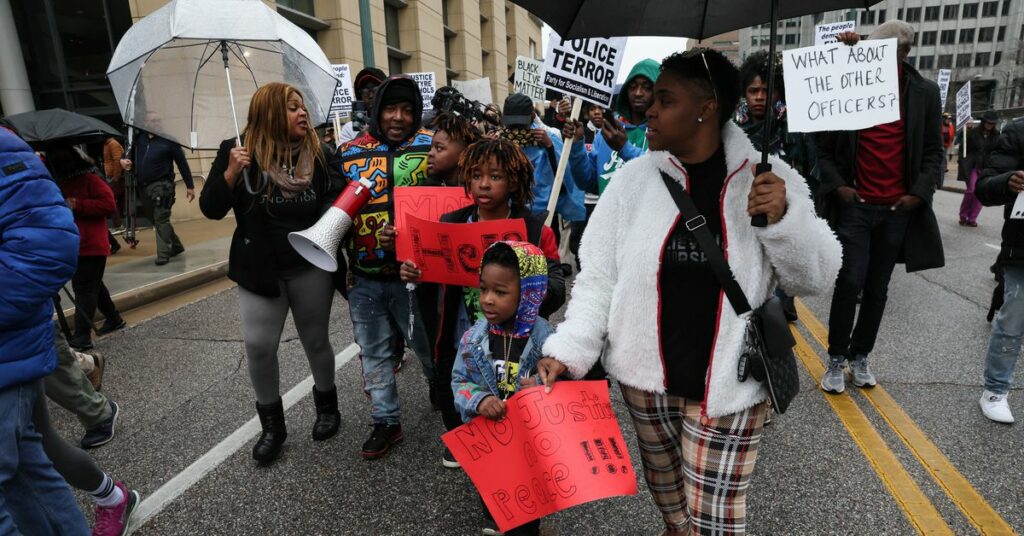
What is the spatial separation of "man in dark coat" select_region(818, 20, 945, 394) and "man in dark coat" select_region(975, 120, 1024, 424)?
0.33m

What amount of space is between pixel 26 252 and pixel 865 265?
4.27 metres

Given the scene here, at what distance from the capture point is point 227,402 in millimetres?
4039

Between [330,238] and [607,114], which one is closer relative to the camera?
[330,238]

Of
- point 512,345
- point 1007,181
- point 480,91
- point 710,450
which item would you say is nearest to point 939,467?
point 1007,181

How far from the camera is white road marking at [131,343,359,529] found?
9.30ft

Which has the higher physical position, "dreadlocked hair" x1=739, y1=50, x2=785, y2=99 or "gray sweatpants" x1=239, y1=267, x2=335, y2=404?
"dreadlocked hair" x1=739, y1=50, x2=785, y2=99

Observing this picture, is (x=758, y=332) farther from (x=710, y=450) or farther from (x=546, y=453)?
(x=546, y=453)

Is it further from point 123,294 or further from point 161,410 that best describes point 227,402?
point 123,294

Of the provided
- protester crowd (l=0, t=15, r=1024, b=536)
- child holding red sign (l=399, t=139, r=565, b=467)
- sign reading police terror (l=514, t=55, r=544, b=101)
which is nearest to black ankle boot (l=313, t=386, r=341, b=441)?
protester crowd (l=0, t=15, r=1024, b=536)

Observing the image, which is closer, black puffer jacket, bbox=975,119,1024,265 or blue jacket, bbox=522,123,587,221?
black puffer jacket, bbox=975,119,1024,265

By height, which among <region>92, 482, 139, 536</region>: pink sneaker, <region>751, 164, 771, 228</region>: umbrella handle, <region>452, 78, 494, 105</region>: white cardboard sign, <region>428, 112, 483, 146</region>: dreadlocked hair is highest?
<region>452, 78, 494, 105</region>: white cardboard sign

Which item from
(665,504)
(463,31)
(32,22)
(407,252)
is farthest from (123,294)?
(463,31)

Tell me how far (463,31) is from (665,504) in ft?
93.5

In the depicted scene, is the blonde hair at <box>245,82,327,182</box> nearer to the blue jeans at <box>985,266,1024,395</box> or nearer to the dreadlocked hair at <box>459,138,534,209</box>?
the dreadlocked hair at <box>459,138,534,209</box>
